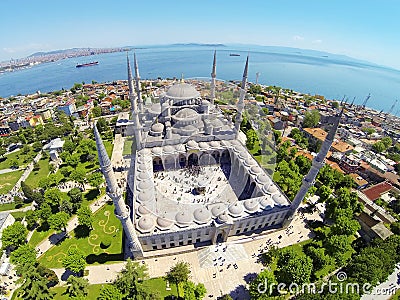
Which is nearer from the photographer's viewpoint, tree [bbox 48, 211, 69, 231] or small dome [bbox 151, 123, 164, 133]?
tree [bbox 48, 211, 69, 231]

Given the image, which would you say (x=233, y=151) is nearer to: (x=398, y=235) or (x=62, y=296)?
(x=398, y=235)

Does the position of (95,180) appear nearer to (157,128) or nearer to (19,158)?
(157,128)

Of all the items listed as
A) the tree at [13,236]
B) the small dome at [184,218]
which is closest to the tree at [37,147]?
the tree at [13,236]

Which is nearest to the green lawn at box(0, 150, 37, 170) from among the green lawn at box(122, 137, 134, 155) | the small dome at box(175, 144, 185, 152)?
the green lawn at box(122, 137, 134, 155)

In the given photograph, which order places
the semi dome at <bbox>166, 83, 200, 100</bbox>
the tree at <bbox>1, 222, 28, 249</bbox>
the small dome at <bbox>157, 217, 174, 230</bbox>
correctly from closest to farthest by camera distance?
the small dome at <bbox>157, 217, 174, 230</bbox>, the tree at <bbox>1, 222, 28, 249</bbox>, the semi dome at <bbox>166, 83, 200, 100</bbox>

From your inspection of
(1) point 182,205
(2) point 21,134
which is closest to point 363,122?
(1) point 182,205

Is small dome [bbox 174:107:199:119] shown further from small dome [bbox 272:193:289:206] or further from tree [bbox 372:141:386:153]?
tree [bbox 372:141:386:153]
